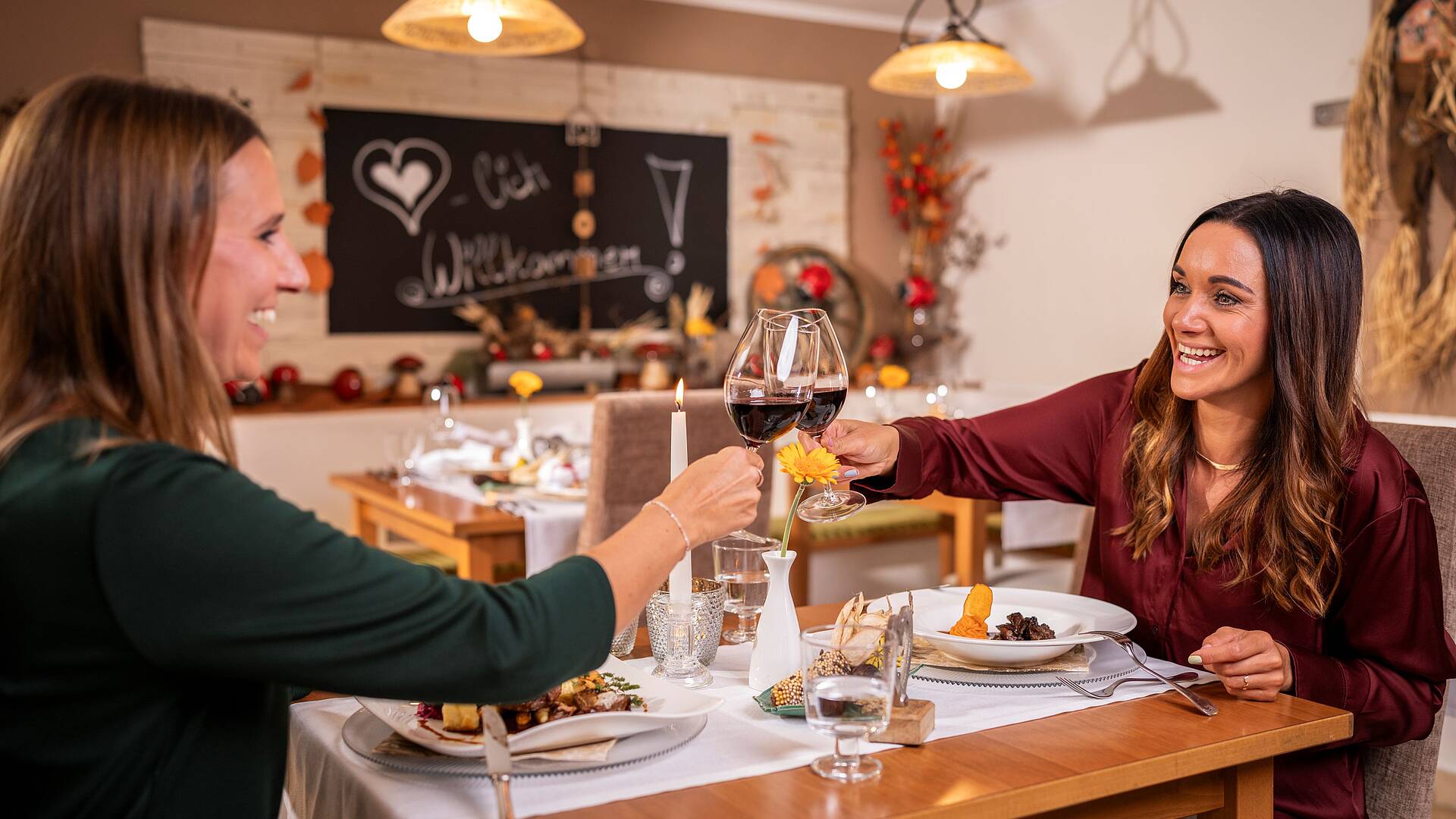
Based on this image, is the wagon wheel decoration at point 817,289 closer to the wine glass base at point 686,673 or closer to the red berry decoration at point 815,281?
the red berry decoration at point 815,281

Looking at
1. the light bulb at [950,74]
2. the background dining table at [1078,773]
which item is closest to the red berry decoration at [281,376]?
the light bulb at [950,74]

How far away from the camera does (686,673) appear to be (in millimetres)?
1409

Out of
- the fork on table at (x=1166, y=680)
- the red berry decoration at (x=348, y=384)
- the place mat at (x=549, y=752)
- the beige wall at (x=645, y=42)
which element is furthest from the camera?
the red berry decoration at (x=348, y=384)

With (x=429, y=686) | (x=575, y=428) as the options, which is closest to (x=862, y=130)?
(x=575, y=428)

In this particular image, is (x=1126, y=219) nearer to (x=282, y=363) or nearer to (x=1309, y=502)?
(x=282, y=363)

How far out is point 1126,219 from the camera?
17.3ft

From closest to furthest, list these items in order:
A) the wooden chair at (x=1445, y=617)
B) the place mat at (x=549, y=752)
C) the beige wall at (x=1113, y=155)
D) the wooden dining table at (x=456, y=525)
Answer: the place mat at (x=549, y=752)
the wooden chair at (x=1445, y=617)
the wooden dining table at (x=456, y=525)
the beige wall at (x=1113, y=155)

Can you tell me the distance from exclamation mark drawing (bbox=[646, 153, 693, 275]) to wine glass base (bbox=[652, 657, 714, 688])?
168 inches

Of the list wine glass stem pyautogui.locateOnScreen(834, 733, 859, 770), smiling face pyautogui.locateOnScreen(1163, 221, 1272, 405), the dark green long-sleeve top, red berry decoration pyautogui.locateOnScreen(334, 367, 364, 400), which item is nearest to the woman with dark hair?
smiling face pyautogui.locateOnScreen(1163, 221, 1272, 405)

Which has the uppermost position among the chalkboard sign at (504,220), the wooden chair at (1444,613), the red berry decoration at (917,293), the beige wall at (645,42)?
the beige wall at (645,42)

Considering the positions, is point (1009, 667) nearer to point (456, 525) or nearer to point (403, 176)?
point (456, 525)

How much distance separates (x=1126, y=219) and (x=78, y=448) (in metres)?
4.93

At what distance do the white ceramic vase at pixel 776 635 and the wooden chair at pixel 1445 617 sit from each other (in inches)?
30.5

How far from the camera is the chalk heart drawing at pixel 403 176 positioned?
4.88 m
